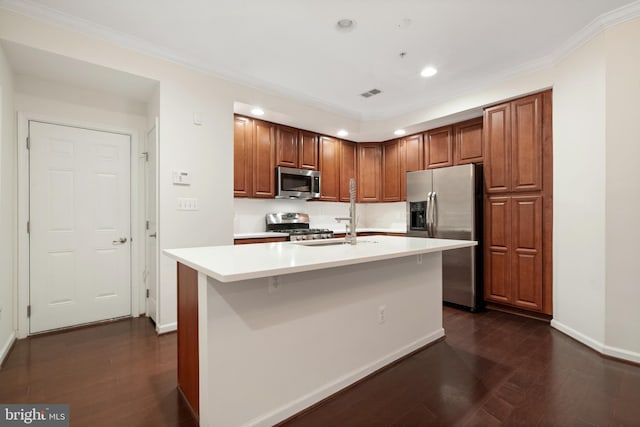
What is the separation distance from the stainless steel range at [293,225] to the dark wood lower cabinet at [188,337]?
84.6 inches

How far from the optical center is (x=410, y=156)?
483 cm

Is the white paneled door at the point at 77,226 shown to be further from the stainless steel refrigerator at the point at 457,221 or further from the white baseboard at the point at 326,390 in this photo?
the stainless steel refrigerator at the point at 457,221

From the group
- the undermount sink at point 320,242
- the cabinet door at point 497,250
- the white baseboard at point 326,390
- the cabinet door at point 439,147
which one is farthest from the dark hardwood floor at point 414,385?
the cabinet door at point 439,147

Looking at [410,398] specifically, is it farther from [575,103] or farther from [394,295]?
[575,103]

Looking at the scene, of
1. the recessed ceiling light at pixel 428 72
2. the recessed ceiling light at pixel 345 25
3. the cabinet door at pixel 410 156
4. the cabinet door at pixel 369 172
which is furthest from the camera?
the cabinet door at pixel 369 172

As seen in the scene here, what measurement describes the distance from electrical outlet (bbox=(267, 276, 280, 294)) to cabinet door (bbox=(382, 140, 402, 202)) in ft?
12.3

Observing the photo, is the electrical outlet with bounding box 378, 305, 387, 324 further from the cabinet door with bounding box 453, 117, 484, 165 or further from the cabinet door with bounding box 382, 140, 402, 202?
the cabinet door with bounding box 382, 140, 402, 202

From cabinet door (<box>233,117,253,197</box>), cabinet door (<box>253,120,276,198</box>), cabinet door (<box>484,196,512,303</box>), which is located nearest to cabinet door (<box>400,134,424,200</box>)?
cabinet door (<box>484,196,512,303</box>)

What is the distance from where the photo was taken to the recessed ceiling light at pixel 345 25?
8.08 feet

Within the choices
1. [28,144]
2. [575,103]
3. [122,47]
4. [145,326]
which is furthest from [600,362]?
[28,144]

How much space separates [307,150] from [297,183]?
0.58 meters

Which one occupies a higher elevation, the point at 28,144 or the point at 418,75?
the point at 418,75

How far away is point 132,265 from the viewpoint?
11.2 feet

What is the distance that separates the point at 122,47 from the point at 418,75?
2.99m
